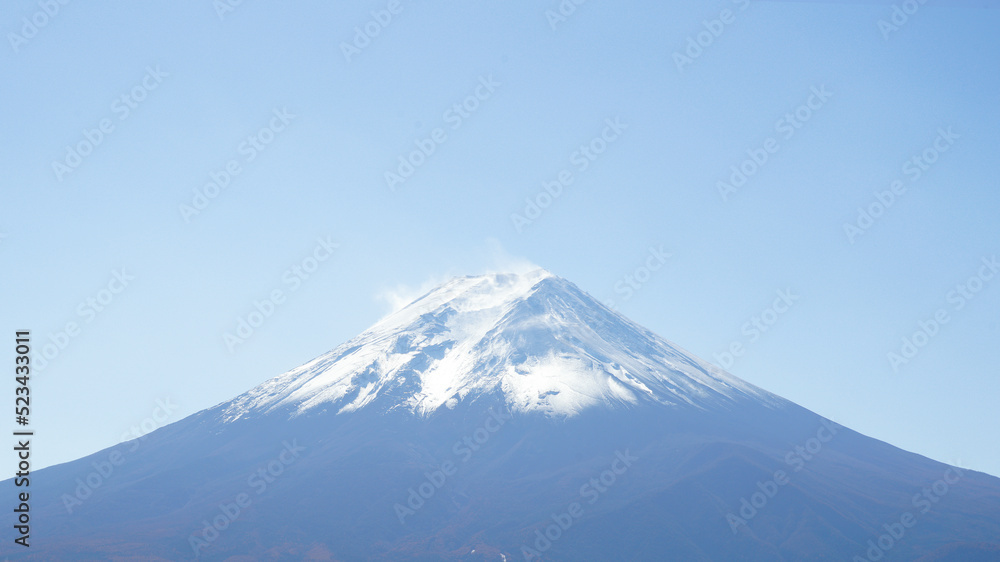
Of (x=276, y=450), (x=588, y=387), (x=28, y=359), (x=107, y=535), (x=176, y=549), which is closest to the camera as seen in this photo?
(x=28, y=359)

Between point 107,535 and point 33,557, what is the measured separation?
15.6m

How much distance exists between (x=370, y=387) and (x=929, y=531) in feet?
386

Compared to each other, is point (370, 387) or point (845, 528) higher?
point (370, 387)

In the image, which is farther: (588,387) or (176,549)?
(588,387)

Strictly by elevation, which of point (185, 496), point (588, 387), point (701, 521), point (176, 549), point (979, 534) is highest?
point (588, 387)

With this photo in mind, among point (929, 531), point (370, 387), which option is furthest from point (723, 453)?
→ point (370, 387)

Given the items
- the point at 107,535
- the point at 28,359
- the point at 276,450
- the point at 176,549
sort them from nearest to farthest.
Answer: the point at 28,359 < the point at 176,549 < the point at 107,535 < the point at 276,450

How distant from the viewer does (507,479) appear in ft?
487

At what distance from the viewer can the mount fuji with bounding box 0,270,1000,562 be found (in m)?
122

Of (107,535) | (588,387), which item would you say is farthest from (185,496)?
(588,387)

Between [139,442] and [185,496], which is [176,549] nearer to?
[185,496]

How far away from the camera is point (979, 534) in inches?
4978

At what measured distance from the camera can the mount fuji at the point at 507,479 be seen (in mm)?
121562

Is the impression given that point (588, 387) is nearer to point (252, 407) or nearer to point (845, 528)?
point (845, 528)
